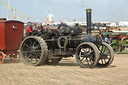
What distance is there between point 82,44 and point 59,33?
123cm

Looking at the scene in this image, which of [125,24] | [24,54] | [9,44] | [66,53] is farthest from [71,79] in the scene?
[125,24]

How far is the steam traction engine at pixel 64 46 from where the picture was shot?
26.8 feet

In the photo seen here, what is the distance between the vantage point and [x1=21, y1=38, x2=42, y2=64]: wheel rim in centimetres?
898

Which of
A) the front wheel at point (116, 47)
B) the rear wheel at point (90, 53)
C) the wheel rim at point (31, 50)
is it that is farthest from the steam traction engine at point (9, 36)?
the front wheel at point (116, 47)

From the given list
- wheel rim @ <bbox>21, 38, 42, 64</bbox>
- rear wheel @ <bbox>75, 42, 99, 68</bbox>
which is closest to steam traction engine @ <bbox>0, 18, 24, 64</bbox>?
wheel rim @ <bbox>21, 38, 42, 64</bbox>

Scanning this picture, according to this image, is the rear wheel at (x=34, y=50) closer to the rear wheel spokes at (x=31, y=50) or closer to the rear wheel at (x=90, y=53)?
the rear wheel spokes at (x=31, y=50)

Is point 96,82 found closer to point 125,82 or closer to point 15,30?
point 125,82

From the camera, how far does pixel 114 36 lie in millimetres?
17203

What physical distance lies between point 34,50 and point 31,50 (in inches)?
7.3

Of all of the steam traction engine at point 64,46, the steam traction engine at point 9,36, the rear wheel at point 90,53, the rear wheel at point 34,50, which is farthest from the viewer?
the steam traction engine at point 9,36

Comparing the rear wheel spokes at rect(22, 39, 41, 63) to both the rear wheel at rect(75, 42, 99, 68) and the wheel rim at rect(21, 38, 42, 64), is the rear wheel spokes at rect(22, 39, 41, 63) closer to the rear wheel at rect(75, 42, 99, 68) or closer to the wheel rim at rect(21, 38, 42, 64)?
the wheel rim at rect(21, 38, 42, 64)

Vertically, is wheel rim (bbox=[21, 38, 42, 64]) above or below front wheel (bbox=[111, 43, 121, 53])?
above

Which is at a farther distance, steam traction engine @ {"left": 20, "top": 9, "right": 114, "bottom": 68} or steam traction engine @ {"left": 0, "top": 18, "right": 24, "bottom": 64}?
steam traction engine @ {"left": 0, "top": 18, "right": 24, "bottom": 64}

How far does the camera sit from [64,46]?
8578 millimetres
